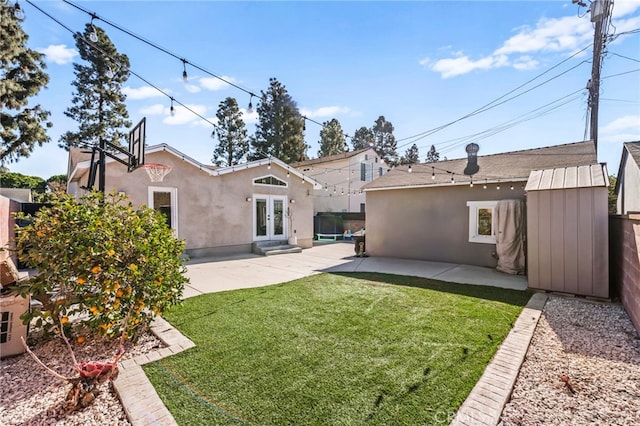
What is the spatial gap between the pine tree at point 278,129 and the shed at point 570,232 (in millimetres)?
25397

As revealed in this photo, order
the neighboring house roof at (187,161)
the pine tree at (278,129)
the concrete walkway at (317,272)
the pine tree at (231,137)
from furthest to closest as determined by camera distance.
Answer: the pine tree at (231,137) < the pine tree at (278,129) < the neighboring house roof at (187,161) < the concrete walkway at (317,272)

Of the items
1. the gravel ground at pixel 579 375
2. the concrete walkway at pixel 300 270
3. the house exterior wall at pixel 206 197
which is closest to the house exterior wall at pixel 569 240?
the concrete walkway at pixel 300 270

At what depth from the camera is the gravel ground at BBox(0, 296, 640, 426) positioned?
2418 mm

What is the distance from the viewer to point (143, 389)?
8.98ft

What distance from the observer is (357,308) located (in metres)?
5.10

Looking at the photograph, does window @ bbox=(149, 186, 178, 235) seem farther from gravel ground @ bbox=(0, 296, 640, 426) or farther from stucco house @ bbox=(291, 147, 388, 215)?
stucco house @ bbox=(291, 147, 388, 215)

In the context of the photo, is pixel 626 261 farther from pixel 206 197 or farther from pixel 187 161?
pixel 187 161

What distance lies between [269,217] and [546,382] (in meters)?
11.2

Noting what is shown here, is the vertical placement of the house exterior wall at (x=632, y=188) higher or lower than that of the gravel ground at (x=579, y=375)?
higher

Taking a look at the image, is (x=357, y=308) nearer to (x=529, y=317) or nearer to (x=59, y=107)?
(x=529, y=317)

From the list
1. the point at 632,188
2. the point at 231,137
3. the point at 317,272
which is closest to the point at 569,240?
the point at 632,188

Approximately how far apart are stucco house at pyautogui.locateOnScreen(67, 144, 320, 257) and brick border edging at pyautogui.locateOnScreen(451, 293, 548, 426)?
888 centimetres

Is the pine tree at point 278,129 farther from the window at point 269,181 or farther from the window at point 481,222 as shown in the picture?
the window at point 481,222

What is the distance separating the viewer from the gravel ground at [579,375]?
244 centimetres
